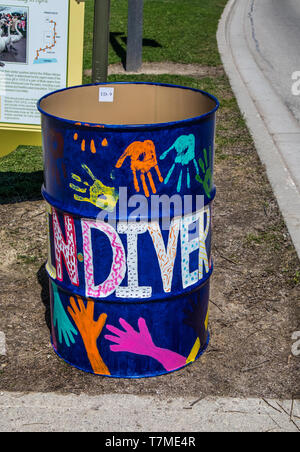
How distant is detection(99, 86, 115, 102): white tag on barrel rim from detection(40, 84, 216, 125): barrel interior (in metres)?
0.02

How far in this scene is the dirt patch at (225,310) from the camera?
3.46 meters

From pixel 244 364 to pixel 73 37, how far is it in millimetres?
2769

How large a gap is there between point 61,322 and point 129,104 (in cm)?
133

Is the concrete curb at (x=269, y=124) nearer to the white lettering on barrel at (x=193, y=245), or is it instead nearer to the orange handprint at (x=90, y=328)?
the white lettering on barrel at (x=193, y=245)

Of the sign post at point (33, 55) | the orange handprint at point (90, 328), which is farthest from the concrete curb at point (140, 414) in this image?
the sign post at point (33, 55)

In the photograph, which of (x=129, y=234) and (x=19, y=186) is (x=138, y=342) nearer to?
(x=129, y=234)

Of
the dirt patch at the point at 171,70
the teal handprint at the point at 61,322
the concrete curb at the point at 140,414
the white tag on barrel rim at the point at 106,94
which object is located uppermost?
the white tag on barrel rim at the point at 106,94

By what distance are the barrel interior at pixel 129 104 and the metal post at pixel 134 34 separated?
22.8 feet

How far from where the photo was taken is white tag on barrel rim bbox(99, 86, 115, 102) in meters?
3.79

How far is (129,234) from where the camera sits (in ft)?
10.4

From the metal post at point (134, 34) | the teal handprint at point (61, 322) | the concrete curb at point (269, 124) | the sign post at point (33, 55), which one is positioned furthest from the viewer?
the metal post at point (134, 34)
